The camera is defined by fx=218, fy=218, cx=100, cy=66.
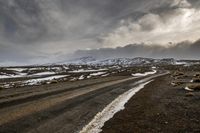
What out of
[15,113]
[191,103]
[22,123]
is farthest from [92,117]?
[191,103]

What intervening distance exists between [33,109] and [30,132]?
5.71 m

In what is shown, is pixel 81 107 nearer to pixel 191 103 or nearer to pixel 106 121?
pixel 106 121

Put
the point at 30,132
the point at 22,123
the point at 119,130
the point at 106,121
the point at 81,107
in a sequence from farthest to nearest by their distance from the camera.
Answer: the point at 81,107 < the point at 106,121 < the point at 22,123 < the point at 119,130 < the point at 30,132

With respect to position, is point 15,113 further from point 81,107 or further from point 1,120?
point 81,107

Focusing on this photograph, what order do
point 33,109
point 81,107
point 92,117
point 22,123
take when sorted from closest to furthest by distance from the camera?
point 22,123
point 92,117
point 33,109
point 81,107

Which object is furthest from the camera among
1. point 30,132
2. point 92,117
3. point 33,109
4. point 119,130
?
point 33,109

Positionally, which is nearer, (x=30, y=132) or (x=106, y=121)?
(x=30, y=132)

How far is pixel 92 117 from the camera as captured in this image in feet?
44.1

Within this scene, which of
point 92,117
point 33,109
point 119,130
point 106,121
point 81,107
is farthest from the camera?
point 81,107

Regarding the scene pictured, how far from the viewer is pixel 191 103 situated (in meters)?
17.1

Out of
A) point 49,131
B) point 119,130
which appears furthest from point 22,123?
point 119,130

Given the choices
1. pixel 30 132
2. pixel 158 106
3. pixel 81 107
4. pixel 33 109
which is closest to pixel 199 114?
pixel 158 106

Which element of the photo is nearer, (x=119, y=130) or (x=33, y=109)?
(x=119, y=130)

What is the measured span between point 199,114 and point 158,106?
344 cm
